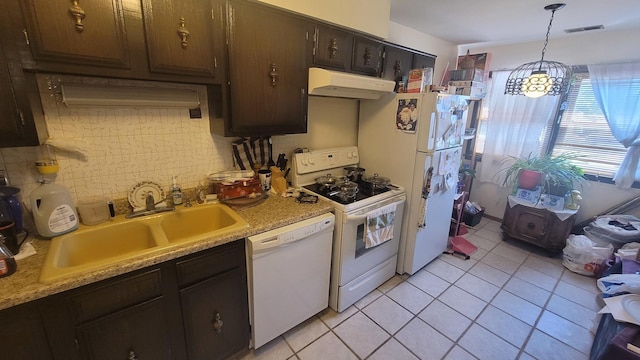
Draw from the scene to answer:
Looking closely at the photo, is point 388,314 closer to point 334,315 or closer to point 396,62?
point 334,315

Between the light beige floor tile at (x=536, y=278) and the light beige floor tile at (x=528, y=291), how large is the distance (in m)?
0.07

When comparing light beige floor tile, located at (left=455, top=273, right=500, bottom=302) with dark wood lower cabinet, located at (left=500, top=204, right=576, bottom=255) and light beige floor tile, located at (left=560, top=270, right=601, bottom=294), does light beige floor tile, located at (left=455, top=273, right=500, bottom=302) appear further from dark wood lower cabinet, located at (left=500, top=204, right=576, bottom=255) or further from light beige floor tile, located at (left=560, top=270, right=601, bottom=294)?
dark wood lower cabinet, located at (left=500, top=204, right=576, bottom=255)

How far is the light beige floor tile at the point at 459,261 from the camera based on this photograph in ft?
8.84

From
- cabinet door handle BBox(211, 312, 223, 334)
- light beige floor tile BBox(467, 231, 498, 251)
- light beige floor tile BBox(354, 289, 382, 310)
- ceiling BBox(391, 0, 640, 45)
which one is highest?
ceiling BBox(391, 0, 640, 45)

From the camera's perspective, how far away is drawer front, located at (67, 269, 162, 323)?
104cm

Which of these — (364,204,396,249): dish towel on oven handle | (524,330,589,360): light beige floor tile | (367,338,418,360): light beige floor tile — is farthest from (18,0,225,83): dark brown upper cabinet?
(524,330,589,360): light beige floor tile

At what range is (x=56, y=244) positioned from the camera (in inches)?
48.0

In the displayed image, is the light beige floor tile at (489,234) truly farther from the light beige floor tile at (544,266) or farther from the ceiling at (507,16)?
the ceiling at (507,16)

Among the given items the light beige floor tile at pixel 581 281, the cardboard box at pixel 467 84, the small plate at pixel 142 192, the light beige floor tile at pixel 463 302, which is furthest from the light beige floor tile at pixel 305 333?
the cardboard box at pixel 467 84

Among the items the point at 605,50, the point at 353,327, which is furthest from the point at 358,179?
the point at 605,50

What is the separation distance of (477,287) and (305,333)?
1.65 m

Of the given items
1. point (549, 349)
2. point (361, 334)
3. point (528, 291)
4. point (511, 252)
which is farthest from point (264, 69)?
point (511, 252)

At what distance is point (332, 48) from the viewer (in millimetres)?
1872

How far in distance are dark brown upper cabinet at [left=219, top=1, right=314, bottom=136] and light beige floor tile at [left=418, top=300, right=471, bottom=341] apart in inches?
70.9
